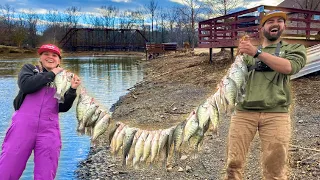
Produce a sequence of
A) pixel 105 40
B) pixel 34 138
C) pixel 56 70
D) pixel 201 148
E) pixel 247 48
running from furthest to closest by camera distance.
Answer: pixel 105 40 < pixel 201 148 < pixel 56 70 < pixel 34 138 < pixel 247 48

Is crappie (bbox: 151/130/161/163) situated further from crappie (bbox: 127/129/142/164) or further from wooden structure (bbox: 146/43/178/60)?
wooden structure (bbox: 146/43/178/60)

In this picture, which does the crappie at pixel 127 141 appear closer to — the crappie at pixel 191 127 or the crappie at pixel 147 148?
the crappie at pixel 147 148

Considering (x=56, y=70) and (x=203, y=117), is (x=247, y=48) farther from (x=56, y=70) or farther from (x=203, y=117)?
(x=56, y=70)

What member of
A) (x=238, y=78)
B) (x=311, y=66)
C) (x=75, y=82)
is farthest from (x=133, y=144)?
(x=311, y=66)

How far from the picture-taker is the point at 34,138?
4.05m

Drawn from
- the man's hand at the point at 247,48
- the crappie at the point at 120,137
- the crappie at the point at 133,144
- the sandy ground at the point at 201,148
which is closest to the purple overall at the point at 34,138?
the crappie at the point at 120,137

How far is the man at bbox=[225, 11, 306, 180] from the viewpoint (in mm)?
3963

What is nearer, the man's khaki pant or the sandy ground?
the man's khaki pant

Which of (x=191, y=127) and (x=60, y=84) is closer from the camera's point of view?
(x=191, y=127)

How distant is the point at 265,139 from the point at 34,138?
250 centimetres

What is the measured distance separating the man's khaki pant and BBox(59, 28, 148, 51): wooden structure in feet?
275

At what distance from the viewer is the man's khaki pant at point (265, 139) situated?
4.02 meters

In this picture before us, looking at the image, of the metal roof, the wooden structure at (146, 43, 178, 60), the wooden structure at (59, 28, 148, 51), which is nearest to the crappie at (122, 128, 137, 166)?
the metal roof

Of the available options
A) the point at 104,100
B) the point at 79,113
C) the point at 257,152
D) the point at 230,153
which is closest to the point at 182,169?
the point at 257,152
